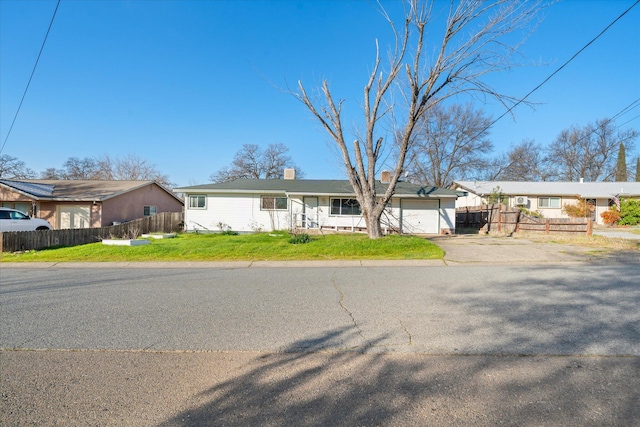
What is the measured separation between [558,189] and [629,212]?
17.6 feet

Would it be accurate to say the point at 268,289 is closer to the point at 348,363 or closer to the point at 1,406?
the point at 348,363

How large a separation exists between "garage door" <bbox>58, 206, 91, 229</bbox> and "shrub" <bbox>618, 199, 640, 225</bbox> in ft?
126

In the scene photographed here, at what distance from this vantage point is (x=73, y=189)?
2375 cm

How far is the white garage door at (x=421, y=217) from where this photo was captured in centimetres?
2009

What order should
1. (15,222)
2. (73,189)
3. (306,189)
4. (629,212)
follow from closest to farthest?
1. (15,222)
2. (306,189)
3. (73,189)
4. (629,212)

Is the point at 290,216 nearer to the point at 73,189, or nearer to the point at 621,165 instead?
the point at 73,189

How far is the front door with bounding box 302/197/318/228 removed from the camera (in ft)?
66.8

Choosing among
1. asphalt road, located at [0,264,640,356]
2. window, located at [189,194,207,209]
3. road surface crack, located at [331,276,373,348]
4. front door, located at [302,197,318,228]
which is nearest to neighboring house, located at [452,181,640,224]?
front door, located at [302,197,318,228]

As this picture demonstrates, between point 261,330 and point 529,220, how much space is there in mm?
19695

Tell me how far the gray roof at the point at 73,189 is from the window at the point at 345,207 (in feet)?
47.2

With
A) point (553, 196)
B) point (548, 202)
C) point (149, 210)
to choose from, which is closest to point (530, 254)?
point (548, 202)

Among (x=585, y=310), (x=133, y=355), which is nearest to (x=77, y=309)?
(x=133, y=355)

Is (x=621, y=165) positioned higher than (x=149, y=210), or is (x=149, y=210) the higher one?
(x=621, y=165)

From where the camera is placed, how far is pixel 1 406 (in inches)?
106
